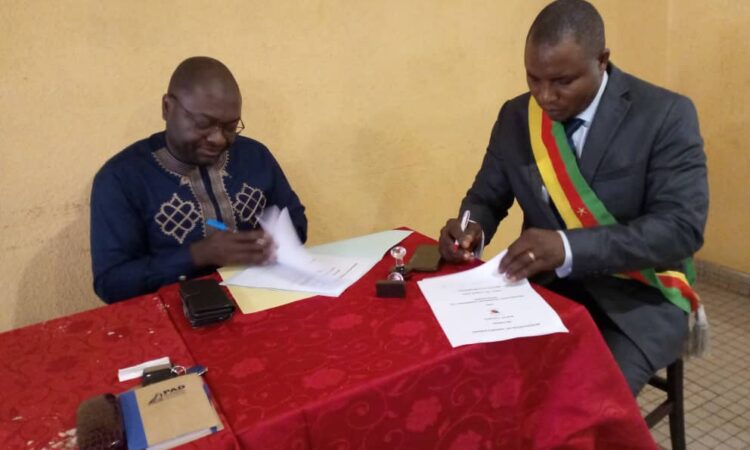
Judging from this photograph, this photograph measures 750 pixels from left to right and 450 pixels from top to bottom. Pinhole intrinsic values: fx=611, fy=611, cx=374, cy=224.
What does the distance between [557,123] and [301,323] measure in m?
0.86

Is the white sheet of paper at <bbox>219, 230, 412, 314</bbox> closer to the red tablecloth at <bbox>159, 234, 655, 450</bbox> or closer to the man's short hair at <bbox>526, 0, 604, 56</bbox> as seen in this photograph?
the red tablecloth at <bbox>159, 234, 655, 450</bbox>

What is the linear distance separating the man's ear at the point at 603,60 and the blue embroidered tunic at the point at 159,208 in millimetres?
976

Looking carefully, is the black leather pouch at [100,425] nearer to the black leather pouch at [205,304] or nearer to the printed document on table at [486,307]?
the black leather pouch at [205,304]

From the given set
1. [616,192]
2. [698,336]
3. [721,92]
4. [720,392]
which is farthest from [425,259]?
[721,92]

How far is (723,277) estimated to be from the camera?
3.06 meters

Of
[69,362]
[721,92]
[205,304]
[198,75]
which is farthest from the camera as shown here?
[721,92]

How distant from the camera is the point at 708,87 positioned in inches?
116

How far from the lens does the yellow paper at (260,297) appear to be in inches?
51.4

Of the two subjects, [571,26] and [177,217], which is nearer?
[571,26]

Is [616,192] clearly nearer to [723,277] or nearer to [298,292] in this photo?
[298,292]

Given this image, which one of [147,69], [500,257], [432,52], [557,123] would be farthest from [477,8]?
[500,257]

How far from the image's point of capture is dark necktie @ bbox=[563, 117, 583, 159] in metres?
1.58

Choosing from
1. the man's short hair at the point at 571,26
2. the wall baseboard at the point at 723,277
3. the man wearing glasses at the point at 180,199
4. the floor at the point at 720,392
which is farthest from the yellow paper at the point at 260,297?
the wall baseboard at the point at 723,277

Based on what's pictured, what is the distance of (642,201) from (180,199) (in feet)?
3.98
